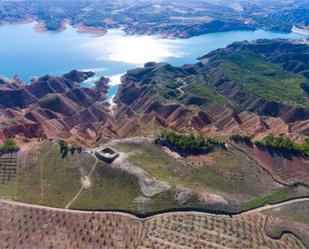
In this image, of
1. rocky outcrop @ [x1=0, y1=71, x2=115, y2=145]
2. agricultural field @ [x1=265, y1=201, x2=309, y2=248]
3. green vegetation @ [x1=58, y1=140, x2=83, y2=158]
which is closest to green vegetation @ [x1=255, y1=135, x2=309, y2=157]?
agricultural field @ [x1=265, y1=201, x2=309, y2=248]

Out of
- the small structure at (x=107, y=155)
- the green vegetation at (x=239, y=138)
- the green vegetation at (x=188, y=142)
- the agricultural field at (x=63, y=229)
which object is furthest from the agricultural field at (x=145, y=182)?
the green vegetation at (x=239, y=138)

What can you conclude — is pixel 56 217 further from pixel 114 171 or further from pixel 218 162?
pixel 218 162

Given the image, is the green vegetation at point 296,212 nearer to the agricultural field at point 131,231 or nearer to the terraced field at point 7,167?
the agricultural field at point 131,231

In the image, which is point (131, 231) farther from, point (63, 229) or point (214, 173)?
point (214, 173)

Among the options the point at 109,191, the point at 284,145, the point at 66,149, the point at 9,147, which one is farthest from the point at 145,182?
the point at 284,145

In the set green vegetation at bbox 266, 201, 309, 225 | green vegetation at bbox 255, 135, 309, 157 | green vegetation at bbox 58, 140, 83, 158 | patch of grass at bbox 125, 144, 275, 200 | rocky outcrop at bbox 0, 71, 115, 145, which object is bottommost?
rocky outcrop at bbox 0, 71, 115, 145

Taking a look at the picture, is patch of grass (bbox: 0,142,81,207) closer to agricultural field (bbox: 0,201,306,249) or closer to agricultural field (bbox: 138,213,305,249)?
agricultural field (bbox: 0,201,306,249)
